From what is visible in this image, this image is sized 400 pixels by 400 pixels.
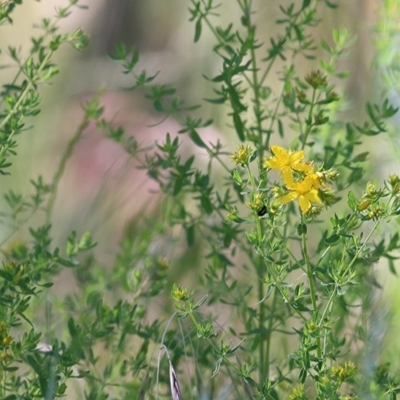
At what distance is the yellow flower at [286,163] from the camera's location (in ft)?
3.18

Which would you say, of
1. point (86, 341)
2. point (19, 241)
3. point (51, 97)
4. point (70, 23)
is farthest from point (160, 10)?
point (86, 341)

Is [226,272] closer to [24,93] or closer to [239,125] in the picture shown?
[239,125]

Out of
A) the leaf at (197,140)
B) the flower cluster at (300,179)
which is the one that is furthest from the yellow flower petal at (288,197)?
the leaf at (197,140)

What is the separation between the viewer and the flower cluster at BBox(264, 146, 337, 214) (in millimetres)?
962

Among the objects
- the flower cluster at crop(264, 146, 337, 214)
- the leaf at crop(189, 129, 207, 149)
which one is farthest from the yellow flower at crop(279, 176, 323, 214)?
the leaf at crop(189, 129, 207, 149)

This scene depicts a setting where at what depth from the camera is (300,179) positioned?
968mm

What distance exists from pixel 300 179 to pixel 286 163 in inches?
1.0

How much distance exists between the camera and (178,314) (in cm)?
107

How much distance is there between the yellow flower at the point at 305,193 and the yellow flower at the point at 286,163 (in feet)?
0.04

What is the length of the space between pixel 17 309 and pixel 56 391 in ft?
0.35

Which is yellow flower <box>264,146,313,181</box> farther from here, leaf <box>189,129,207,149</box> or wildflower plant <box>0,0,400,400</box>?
leaf <box>189,129,207,149</box>

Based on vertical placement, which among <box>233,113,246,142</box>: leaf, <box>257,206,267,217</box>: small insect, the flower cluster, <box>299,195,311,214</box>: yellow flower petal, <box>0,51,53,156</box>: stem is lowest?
<box>257,206,267,217</box>: small insect

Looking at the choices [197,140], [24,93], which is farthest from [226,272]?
[24,93]

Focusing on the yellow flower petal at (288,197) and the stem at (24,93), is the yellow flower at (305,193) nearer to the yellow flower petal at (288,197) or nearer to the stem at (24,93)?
the yellow flower petal at (288,197)
